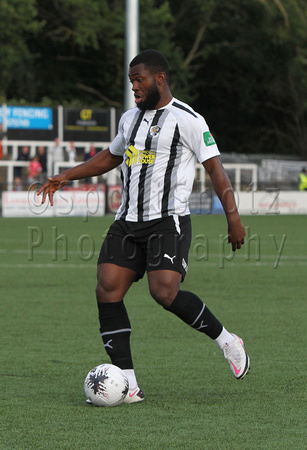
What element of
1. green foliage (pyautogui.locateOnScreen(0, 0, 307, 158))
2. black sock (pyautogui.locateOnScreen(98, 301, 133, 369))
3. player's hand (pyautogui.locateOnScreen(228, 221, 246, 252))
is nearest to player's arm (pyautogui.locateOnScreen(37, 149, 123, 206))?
black sock (pyautogui.locateOnScreen(98, 301, 133, 369))

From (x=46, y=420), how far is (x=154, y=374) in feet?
5.07

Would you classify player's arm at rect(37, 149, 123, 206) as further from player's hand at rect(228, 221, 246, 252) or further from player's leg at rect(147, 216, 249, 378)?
player's hand at rect(228, 221, 246, 252)

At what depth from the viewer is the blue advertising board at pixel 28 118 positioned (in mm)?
40125

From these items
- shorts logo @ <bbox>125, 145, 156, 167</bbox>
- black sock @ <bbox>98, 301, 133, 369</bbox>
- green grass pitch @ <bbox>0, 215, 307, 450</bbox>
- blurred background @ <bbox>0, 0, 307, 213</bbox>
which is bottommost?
green grass pitch @ <bbox>0, 215, 307, 450</bbox>

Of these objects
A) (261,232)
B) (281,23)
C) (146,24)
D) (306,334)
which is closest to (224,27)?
(281,23)

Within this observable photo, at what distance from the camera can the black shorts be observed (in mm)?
5730

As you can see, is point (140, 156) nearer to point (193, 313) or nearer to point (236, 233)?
point (236, 233)

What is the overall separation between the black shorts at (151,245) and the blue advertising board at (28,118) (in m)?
34.8

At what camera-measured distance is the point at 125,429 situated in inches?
194

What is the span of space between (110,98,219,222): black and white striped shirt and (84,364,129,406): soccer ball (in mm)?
960

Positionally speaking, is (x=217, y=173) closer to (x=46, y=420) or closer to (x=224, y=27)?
(x=46, y=420)

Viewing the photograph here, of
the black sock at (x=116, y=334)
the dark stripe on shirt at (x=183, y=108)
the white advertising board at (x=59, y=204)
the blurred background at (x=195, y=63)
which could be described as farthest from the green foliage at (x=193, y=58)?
the black sock at (x=116, y=334)

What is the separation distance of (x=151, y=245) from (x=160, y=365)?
1.47 meters

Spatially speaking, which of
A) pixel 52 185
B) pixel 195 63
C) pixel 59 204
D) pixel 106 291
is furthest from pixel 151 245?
pixel 195 63
